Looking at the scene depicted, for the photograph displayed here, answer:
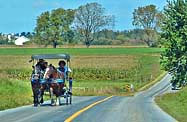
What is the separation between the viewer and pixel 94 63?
110 meters

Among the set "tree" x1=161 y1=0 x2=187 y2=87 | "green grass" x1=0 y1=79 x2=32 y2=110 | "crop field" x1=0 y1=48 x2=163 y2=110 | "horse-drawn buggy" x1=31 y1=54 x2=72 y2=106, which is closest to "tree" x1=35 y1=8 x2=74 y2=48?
"crop field" x1=0 y1=48 x2=163 y2=110

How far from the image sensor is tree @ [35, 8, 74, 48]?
A: 623 feet

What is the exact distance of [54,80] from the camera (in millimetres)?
26641

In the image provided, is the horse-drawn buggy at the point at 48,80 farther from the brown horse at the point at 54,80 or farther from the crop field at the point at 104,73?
the crop field at the point at 104,73

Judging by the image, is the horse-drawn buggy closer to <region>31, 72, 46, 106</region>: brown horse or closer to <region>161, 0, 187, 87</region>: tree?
<region>31, 72, 46, 106</region>: brown horse

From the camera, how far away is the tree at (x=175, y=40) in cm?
5112

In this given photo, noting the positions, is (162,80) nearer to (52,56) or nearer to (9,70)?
(9,70)

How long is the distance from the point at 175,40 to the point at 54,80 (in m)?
26.7

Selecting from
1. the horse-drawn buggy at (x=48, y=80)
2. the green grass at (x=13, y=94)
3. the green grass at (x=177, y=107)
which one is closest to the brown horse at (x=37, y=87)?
the horse-drawn buggy at (x=48, y=80)

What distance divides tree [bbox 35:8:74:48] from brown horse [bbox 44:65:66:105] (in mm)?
160876

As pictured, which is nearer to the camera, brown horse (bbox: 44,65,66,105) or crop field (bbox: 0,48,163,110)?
brown horse (bbox: 44,65,66,105)

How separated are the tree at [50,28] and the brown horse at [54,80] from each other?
528 feet

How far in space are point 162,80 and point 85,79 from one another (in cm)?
1373

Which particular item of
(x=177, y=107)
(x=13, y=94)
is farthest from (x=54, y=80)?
(x=177, y=107)
